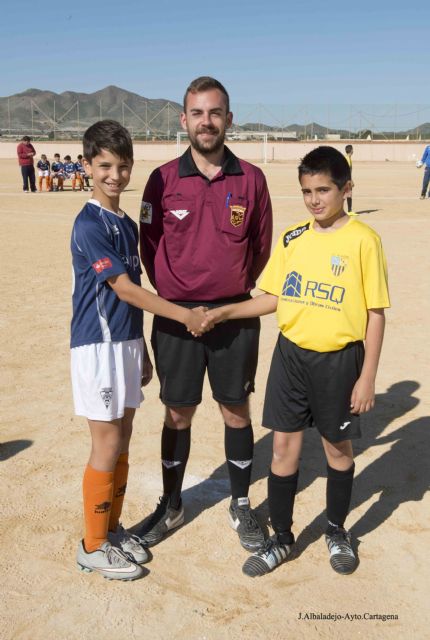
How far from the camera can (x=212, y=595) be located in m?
3.00

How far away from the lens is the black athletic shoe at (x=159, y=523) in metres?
3.42

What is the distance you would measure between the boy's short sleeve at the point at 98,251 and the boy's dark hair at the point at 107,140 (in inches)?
13.0

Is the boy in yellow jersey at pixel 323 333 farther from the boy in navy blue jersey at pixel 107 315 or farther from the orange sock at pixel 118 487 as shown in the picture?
the orange sock at pixel 118 487

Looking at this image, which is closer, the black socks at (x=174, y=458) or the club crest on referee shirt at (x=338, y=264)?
the club crest on referee shirt at (x=338, y=264)

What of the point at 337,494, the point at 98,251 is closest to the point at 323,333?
the point at 337,494

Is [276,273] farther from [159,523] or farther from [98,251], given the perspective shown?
[159,523]

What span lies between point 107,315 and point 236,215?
2.70ft

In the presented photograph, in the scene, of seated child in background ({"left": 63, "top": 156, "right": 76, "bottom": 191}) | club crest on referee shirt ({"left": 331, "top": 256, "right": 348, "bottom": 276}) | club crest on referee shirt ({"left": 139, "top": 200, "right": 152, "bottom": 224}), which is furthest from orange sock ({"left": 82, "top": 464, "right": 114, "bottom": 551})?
seated child in background ({"left": 63, "top": 156, "right": 76, "bottom": 191})

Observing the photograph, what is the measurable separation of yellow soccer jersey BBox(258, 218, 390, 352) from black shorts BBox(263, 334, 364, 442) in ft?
0.22

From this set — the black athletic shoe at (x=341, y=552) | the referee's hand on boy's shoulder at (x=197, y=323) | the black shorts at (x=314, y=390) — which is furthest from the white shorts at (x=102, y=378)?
the black athletic shoe at (x=341, y=552)

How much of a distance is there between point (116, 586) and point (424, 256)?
9.05 meters

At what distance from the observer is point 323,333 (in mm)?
2949

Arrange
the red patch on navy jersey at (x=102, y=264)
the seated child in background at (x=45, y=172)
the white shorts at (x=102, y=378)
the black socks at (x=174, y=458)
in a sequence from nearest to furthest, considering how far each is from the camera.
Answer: the red patch on navy jersey at (x=102, y=264) < the white shorts at (x=102, y=378) < the black socks at (x=174, y=458) < the seated child in background at (x=45, y=172)

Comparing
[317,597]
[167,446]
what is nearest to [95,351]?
[167,446]
